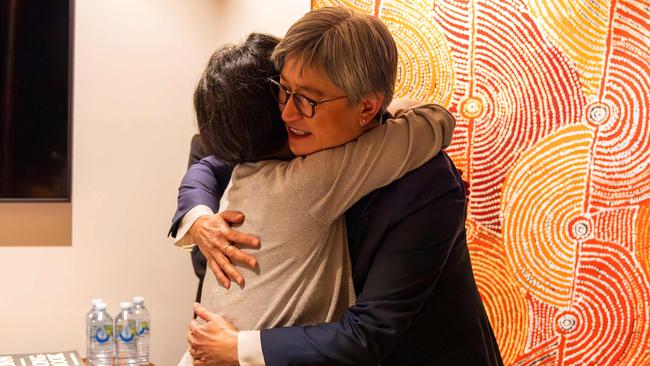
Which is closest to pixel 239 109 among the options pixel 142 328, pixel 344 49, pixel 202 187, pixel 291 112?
pixel 291 112

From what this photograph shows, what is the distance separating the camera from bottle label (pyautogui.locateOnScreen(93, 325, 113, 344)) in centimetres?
286

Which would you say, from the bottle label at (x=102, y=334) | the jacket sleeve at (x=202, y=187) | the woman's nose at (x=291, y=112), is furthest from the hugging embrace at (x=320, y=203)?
the bottle label at (x=102, y=334)

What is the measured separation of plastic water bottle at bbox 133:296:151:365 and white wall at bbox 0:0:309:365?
6cm

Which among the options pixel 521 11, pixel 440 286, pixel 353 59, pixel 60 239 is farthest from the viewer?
pixel 60 239

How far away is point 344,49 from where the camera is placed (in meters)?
1.33

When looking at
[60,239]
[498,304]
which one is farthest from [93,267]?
[498,304]

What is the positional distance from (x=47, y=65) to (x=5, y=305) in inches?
36.3

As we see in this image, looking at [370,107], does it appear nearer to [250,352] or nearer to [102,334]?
[250,352]

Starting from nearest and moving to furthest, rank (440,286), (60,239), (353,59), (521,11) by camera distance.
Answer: (353,59) → (440,286) → (521,11) → (60,239)

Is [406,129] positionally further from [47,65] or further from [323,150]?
[47,65]

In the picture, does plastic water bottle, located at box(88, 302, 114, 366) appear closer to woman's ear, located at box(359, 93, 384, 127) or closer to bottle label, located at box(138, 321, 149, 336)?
bottle label, located at box(138, 321, 149, 336)

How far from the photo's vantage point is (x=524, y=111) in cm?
282

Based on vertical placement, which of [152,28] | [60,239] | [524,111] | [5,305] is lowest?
[5,305]

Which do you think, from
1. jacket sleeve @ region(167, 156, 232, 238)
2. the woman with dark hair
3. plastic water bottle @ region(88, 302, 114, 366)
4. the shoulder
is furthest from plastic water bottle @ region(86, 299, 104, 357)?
the shoulder
